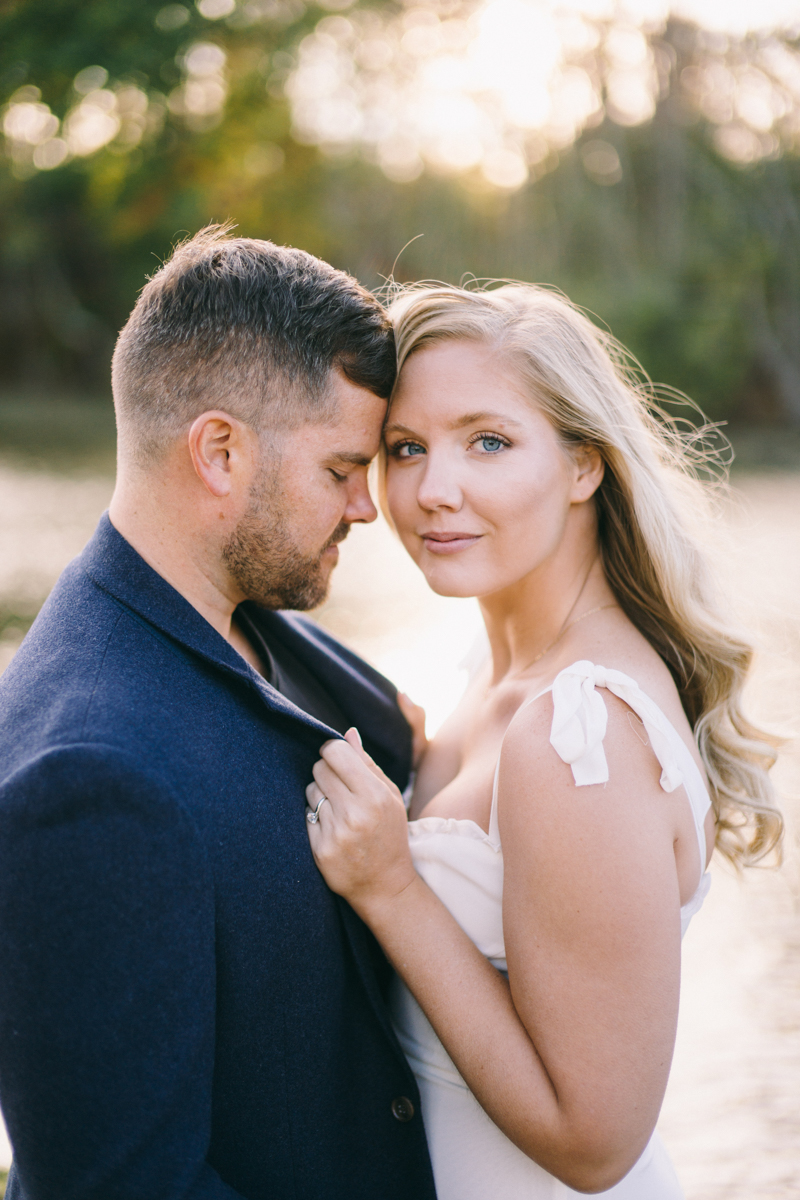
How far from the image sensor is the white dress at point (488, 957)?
6.20 feet

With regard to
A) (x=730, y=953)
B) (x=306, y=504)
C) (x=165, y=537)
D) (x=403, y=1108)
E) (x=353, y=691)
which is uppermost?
(x=306, y=504)

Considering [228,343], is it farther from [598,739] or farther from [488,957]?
[488,957]

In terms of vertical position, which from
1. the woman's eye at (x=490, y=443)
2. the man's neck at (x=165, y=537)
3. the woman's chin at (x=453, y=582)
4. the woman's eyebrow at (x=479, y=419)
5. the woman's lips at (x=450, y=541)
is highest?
the woman's eyebrow at (x=479, y=419)

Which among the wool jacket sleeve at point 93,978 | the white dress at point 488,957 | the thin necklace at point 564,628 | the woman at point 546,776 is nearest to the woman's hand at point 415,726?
the woman at point 546,776

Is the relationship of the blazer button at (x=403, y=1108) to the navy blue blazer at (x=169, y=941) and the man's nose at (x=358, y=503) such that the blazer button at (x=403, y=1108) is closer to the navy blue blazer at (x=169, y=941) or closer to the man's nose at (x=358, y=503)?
the navy blue blazer at (x=169, y=941)

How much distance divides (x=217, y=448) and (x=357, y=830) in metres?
0.84

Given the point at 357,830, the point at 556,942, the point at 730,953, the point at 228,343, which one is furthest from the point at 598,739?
the point at 730,953

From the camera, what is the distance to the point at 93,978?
1355 millimetres

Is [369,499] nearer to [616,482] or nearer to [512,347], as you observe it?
[512,347]

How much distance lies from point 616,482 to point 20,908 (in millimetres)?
1740

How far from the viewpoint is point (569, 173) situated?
22.5 meters

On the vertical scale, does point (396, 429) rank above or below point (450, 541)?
above

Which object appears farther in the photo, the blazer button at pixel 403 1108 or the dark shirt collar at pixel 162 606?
the blazer button at pixel 403 1108

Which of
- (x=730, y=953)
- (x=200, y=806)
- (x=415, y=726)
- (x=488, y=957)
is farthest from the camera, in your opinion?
(x=730, y=953)
